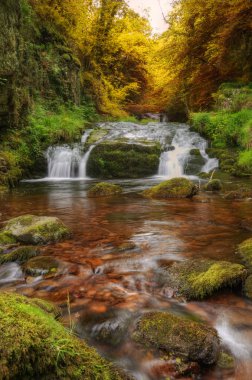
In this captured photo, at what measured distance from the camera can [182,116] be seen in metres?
22.1

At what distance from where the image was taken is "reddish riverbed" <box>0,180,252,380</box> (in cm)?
225

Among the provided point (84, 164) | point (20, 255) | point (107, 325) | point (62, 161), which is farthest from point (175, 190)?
point (62, 161)

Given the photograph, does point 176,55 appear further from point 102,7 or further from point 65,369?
point 65,369

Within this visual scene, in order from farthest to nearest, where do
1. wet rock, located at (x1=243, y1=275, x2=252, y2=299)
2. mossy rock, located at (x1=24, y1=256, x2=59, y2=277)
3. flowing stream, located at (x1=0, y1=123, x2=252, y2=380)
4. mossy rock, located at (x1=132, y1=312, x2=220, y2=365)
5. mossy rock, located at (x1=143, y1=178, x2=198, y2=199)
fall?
mossy rock, located at (x1=143, y1=178, x2=198, y2=199) < mossy rock, located at (x1=24, y1=256, x2=59, y2=277) < wet rock, located at (x1=243, y1=275, x2=252, y2=299) < flowing stream, located at (x1=0, y1=123, x2=252, y2=380) < mossy rock, located at (x1=132, y1=312, x2=220, y2=365)

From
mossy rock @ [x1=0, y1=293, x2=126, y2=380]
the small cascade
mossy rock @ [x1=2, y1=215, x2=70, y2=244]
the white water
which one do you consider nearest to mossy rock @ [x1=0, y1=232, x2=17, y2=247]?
mossy rock @ [x1=2, y1=215, x2=70, y2=244]

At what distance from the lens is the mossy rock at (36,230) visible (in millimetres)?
4238

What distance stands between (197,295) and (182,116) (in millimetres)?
20386

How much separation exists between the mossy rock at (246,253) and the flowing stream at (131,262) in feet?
0.30

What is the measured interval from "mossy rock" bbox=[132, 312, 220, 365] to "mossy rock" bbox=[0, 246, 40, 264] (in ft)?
5.82

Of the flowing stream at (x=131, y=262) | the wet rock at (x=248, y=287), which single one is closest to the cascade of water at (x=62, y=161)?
the flowing stream at (x=131, y=262)

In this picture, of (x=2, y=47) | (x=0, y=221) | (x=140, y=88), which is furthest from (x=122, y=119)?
(x=0, y=221)

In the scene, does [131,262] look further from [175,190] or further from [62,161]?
[62,161]

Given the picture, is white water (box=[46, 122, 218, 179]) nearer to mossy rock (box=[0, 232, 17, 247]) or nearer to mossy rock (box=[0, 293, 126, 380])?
mossy rock (box=[0, 232, 17, 247])

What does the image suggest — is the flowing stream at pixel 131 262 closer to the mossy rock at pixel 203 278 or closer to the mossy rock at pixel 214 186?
the mossy rock at pixel 203 278
